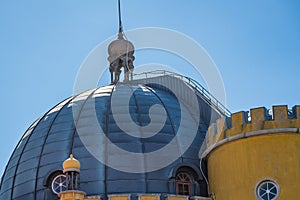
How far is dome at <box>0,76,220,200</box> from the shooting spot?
29.4 metres

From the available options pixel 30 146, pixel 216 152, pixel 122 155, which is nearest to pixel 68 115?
pixel 30 146

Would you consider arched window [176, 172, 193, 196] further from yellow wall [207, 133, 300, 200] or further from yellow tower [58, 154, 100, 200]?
yellow tower [58, 154, 100, 200]

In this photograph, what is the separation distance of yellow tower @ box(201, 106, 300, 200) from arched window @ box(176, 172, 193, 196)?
1721 millimetres

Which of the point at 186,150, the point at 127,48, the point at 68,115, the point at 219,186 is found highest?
the point at 127,48

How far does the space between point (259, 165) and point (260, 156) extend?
0.36 metres

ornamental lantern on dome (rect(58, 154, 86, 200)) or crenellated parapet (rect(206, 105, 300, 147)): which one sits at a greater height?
crenellated parapet (rect(206, 105, 300, 147))

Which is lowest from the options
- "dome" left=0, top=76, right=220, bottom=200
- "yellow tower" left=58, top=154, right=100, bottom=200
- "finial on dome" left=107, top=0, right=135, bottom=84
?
"yellow tower" left=58, top=154, right=100, bottom=200

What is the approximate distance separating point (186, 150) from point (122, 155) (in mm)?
3098

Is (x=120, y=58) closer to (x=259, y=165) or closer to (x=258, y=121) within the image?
(x=258, y=121)

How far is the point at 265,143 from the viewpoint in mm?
27188

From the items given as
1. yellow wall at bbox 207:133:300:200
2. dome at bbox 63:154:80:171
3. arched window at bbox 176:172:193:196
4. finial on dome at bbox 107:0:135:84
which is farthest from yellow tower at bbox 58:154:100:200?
finial on dome at bbox 107:0:135:84

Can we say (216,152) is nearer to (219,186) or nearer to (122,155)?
(219,186)

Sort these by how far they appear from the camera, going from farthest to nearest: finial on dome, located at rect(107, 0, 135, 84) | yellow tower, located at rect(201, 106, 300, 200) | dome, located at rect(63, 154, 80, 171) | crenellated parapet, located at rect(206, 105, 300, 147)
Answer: finial on dome, located at rect(107, 0, 135, 84)
crenellated parapet, located at rect(206, 105, 300, 147)
dome, located at rect(63, 154, 80, 171)
yellow tower, located at rect(201, 106, 300, 200)

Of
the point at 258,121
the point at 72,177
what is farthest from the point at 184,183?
the point at 72,177
